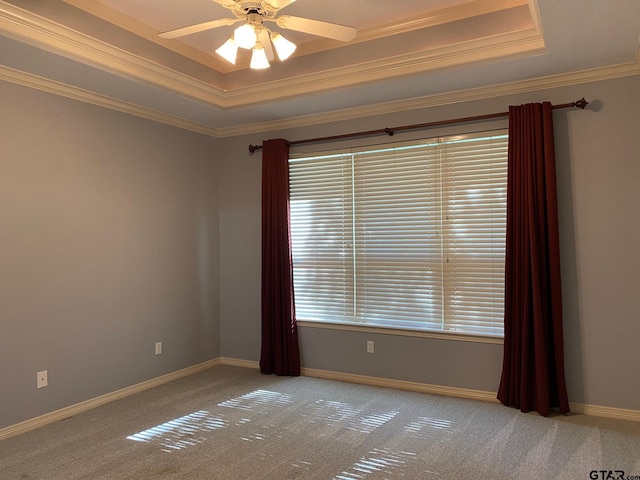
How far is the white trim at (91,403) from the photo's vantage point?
11.0 feet

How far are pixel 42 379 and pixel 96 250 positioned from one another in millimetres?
1053

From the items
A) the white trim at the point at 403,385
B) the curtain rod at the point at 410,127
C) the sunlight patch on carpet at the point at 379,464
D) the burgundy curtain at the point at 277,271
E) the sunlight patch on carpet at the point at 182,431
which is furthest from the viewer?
the burgundy curtain at the point at 277,271

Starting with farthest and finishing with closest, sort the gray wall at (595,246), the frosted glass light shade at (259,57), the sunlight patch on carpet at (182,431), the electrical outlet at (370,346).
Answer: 1. the electrical outlet at (370,346)
2. the gray wall at (595,246)
3. the sunlight patch on carpet at (182,431)
4. the frosted glass light shade at (259,57)

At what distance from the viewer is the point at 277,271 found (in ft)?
15.5

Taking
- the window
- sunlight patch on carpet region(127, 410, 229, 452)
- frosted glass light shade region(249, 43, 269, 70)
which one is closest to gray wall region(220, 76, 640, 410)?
the window

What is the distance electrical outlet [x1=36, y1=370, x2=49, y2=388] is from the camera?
352 cm

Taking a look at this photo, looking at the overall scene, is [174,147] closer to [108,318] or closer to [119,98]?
[119,98]

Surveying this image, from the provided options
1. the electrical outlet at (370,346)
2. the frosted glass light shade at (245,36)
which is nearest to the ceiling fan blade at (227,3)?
the frosted glass light shade at (245,36)

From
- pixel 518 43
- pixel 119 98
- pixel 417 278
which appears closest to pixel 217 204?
pixel 119 98

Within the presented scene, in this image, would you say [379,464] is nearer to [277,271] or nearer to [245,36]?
[277,271]

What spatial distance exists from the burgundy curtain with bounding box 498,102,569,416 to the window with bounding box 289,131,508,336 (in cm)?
18

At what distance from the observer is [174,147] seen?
4.72 metres

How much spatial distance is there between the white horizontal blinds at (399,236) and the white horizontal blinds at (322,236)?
4.5 inches

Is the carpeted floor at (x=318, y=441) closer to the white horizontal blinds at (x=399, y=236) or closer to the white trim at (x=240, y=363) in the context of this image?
the white horizontal blinds at (x=399, y=236)
